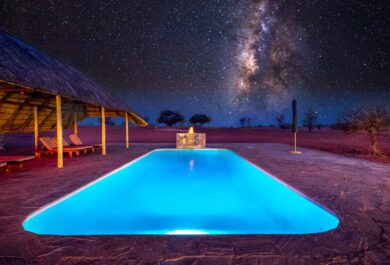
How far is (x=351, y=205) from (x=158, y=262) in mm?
3297

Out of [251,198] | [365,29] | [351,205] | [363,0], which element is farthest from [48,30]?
[365,29]

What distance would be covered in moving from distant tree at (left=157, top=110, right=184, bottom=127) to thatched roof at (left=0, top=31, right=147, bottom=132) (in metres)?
55.2

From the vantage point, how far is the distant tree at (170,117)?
70.6 m

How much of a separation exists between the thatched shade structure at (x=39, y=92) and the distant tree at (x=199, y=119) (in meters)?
57.5

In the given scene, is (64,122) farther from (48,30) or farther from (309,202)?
(309,202)

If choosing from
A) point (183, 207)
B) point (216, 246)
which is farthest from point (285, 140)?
point (216, 246)

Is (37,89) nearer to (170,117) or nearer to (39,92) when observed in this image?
(39,92)

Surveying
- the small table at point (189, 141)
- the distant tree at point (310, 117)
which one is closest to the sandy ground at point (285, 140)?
the small table at point (189, 141)

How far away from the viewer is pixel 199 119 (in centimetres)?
7288

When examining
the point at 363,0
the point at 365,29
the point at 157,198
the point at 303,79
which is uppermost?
the point at 363,0

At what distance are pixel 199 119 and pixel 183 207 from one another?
6799 cm

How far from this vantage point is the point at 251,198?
5.68 m

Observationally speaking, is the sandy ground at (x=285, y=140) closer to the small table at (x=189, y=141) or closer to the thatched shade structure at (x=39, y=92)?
the thatched shade structure at (x=39, y=92)

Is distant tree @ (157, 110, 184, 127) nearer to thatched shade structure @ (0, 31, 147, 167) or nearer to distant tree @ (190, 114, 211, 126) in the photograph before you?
distant tree @ (190, 114, 211, 126)
